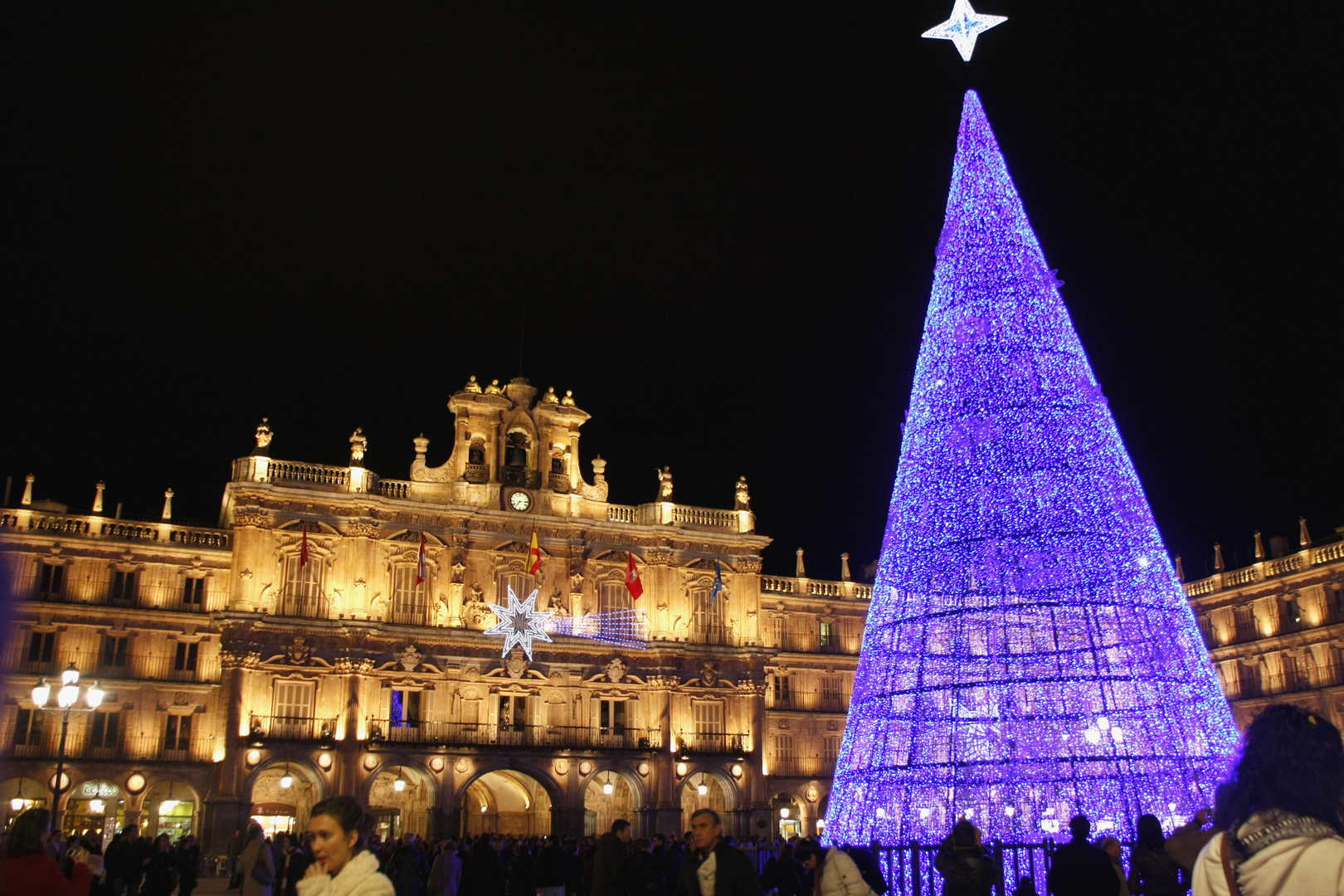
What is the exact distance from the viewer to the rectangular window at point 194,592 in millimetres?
45250

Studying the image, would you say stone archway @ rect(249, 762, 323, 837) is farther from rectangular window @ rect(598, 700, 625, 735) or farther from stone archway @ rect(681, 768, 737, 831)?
stone archway @ rect(681, 768, 737, 831)

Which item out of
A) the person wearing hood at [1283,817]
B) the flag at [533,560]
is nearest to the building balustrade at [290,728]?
the flag at [533,560]

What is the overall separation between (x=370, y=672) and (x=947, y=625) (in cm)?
2857

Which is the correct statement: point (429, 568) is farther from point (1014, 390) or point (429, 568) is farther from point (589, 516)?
point (1014, 390)

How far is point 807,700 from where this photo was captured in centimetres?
5409

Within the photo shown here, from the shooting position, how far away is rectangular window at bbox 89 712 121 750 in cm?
4197


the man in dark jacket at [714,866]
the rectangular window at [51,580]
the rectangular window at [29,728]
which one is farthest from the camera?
the rectangular window at [51,580]

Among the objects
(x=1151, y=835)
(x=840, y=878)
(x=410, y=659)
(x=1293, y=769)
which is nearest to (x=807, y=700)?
(x=410, y=659)

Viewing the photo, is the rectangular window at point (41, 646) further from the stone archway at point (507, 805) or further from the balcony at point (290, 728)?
the stone archway at point (507, 805)

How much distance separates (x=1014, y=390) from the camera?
19.6 m

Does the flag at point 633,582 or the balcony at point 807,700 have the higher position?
the flag at point 633,582

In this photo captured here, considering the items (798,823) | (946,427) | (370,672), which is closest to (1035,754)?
(946,427)

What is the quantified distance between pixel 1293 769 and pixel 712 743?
148 feet

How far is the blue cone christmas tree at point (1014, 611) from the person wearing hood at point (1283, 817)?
577 inches
